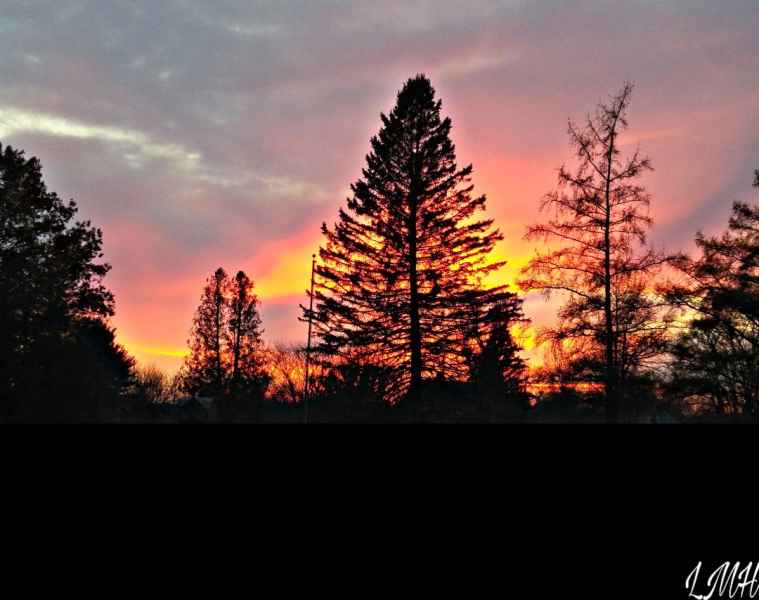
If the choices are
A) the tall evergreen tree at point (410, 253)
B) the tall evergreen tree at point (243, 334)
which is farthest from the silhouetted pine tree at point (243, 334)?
the tall evergreen tree at point (410, 253)

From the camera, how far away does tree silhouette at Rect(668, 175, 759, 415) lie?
31.6 metres

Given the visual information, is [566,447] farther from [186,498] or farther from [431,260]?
[431,260]

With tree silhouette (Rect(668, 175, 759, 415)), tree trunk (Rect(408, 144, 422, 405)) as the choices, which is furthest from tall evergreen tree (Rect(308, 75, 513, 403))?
tree silhouette (Rect(668, 175, 759, 415))

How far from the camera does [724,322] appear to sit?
1257 inches

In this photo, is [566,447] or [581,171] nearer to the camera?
[566,447]

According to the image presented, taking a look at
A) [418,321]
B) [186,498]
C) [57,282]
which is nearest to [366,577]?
[186,498]

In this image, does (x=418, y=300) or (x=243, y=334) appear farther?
(x=243, y=334)

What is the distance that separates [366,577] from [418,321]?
103ft

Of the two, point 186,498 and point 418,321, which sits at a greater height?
point 418,321

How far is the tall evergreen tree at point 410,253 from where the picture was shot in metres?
33.3

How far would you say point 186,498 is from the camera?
5.37 ft

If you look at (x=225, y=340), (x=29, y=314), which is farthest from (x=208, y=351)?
(x=29, y=314)

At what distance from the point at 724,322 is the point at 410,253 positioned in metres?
15.2

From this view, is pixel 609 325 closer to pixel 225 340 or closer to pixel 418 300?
pixel 418 300
